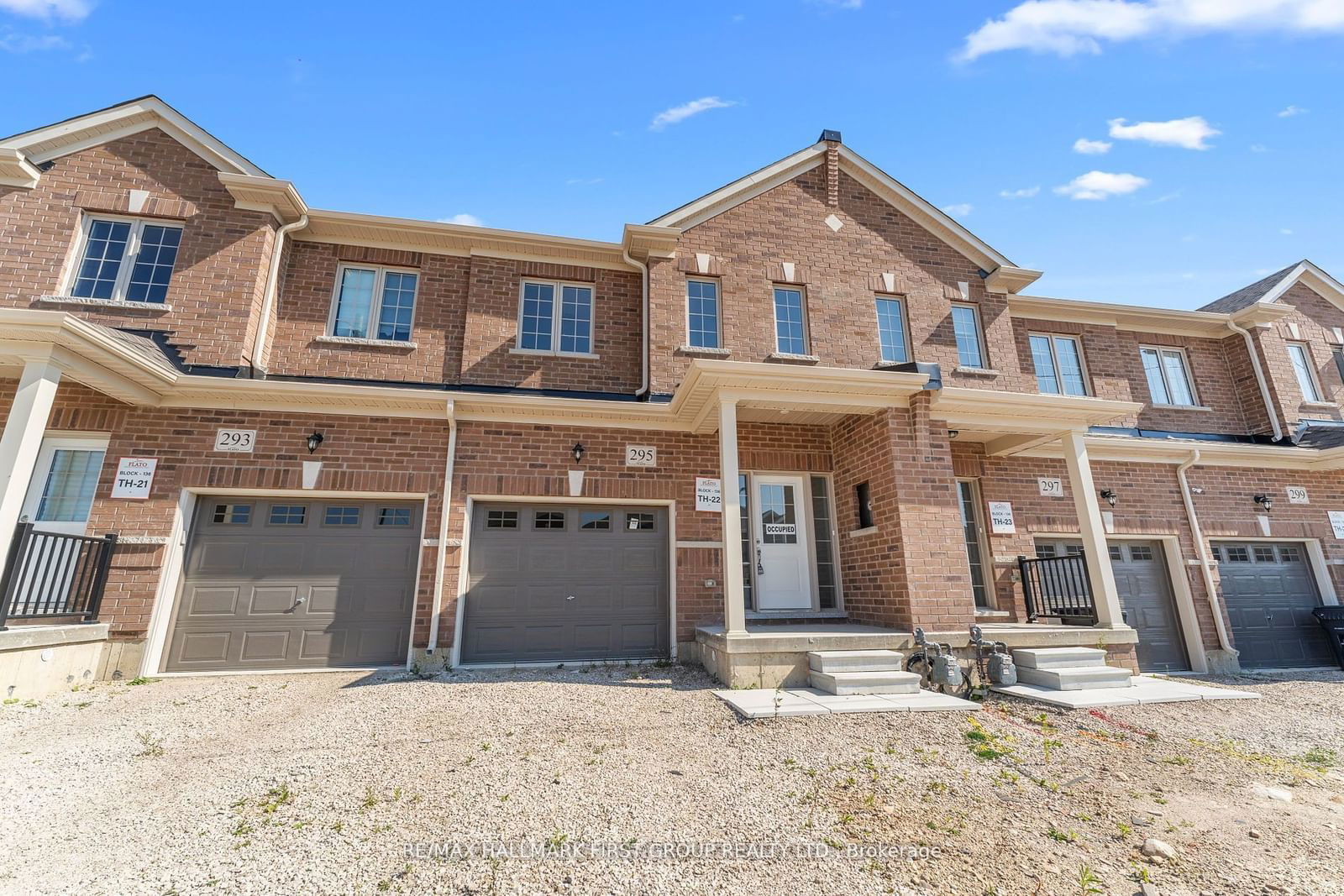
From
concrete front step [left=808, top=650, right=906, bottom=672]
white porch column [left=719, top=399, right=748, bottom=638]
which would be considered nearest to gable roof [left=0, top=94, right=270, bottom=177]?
white porch column [left=719, top=399, right=748, bottom=638]

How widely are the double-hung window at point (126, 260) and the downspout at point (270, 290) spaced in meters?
1.19

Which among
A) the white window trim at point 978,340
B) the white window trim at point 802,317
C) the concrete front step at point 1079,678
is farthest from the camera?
the white window trim at point 978,340

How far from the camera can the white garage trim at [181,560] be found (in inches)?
245

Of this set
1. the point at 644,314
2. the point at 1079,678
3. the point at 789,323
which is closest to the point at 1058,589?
the point at 1079,678

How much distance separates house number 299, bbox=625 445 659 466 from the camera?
7.61 meters

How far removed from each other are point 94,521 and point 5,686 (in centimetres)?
194

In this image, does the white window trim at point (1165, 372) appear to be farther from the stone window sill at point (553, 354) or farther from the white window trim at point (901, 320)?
the stone window sill at point (553, 354)

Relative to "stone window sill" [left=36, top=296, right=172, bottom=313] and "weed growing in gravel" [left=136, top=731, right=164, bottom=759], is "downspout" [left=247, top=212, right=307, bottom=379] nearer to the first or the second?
"stone window sill" [left=36, top=296, right=172, bottom=313]

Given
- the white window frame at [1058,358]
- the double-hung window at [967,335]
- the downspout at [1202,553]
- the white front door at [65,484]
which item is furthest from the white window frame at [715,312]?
the downspout at [1202,553]

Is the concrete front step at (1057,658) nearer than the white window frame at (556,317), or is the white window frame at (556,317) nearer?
the concrete front step at (1057,658)

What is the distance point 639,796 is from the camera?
3285 millimetres

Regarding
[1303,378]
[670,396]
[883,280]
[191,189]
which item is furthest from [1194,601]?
[191,189]

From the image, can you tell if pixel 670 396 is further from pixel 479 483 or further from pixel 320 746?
pixel 320 746

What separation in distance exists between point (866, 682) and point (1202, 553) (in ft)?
25.3
